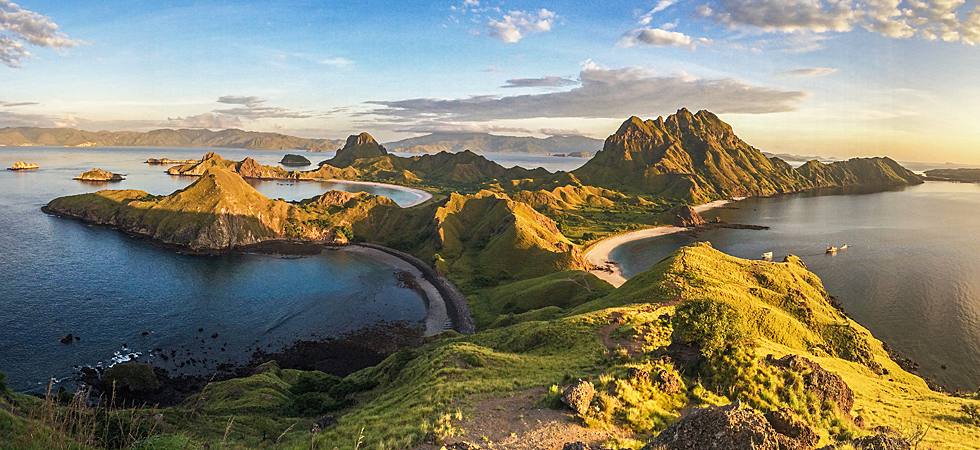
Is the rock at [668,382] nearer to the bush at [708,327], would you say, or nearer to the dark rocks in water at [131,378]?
the bush at [708,327]

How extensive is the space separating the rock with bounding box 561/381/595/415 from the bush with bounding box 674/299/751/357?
10.3m

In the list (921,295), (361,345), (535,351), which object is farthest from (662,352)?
(921,295)

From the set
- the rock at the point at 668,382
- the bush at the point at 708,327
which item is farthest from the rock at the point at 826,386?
the rock at the point at 668,382

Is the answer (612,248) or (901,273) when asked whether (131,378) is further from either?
(901,273)

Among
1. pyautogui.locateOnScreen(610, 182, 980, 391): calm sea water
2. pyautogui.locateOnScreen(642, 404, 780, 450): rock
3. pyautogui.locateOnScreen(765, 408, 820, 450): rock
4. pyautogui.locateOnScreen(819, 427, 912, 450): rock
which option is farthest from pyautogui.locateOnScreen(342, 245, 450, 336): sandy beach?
pyautogui.locateOnScreen(819, 427, 912, 450): rock

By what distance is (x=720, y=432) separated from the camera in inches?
580

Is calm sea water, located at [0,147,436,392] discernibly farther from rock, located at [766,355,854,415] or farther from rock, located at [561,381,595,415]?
rock, located at [766,355,854,415]

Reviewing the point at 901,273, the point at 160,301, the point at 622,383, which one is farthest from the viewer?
the point at 901,273

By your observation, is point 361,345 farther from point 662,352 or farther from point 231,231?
point 231,231

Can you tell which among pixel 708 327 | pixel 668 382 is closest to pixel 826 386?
pixel 708 327

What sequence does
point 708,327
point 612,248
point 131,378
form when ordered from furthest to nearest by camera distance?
point 612,248 → point 131,378 → point 708,327

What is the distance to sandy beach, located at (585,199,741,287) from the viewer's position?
121956 mm

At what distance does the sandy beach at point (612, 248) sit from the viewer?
12196 centimetres

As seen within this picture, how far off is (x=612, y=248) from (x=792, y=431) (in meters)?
147
